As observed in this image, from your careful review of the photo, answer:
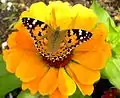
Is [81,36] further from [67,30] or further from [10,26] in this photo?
[10,26]

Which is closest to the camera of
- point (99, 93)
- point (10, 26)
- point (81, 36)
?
point (81, 36)

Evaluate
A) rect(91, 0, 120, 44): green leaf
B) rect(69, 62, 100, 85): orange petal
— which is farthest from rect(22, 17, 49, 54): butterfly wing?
rect(91, 0, 120, 44): green leaf

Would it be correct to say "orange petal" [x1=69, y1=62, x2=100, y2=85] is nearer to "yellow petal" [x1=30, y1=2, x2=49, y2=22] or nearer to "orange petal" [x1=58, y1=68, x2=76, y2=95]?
"orange petal" [x1=58, y1=68, x2=76, y2=95]

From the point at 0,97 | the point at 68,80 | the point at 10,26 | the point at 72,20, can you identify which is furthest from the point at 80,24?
the point at 10,26

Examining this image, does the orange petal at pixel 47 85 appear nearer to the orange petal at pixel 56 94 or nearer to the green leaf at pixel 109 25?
Result: the orange petal at pixel 56 94

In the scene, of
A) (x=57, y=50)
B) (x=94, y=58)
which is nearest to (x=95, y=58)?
(x=94, y=58)

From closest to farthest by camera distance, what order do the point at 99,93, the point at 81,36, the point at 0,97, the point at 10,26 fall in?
1. the point at 81,36
2. the point at 0,97
3. the point at 99,93
4. the point at 10,26
